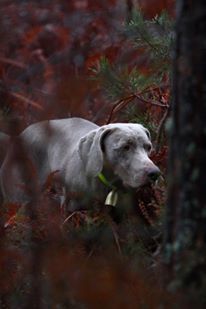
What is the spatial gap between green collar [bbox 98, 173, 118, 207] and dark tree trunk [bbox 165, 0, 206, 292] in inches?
101

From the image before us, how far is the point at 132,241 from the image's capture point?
459 cm

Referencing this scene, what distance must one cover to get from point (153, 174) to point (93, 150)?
2.28ft

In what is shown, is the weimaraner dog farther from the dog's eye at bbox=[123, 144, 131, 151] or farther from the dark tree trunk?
the dark tree trunk

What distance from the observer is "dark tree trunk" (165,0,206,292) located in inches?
117

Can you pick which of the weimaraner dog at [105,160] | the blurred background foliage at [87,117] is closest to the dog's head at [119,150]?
the weimaraner dog at [105,160]

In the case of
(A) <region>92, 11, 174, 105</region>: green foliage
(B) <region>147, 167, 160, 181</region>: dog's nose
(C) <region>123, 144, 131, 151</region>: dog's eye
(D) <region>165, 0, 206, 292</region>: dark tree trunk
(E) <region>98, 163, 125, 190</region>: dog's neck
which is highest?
(D) <region>165, 0, 206, 292</region>: dark tree trunk

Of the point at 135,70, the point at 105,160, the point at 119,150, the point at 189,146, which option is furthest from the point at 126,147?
the point at 189,146

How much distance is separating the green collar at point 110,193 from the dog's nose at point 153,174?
0.25m

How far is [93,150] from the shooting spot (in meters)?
6.23

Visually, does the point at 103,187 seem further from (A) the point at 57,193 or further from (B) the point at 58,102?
(B) the point at 58,102

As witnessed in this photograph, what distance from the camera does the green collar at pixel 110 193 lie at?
18.6 ft

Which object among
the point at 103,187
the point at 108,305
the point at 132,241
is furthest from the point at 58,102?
the point at 103,187

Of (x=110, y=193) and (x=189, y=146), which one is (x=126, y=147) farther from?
(x=189, y=146)

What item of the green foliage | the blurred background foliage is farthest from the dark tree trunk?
the green foliage
